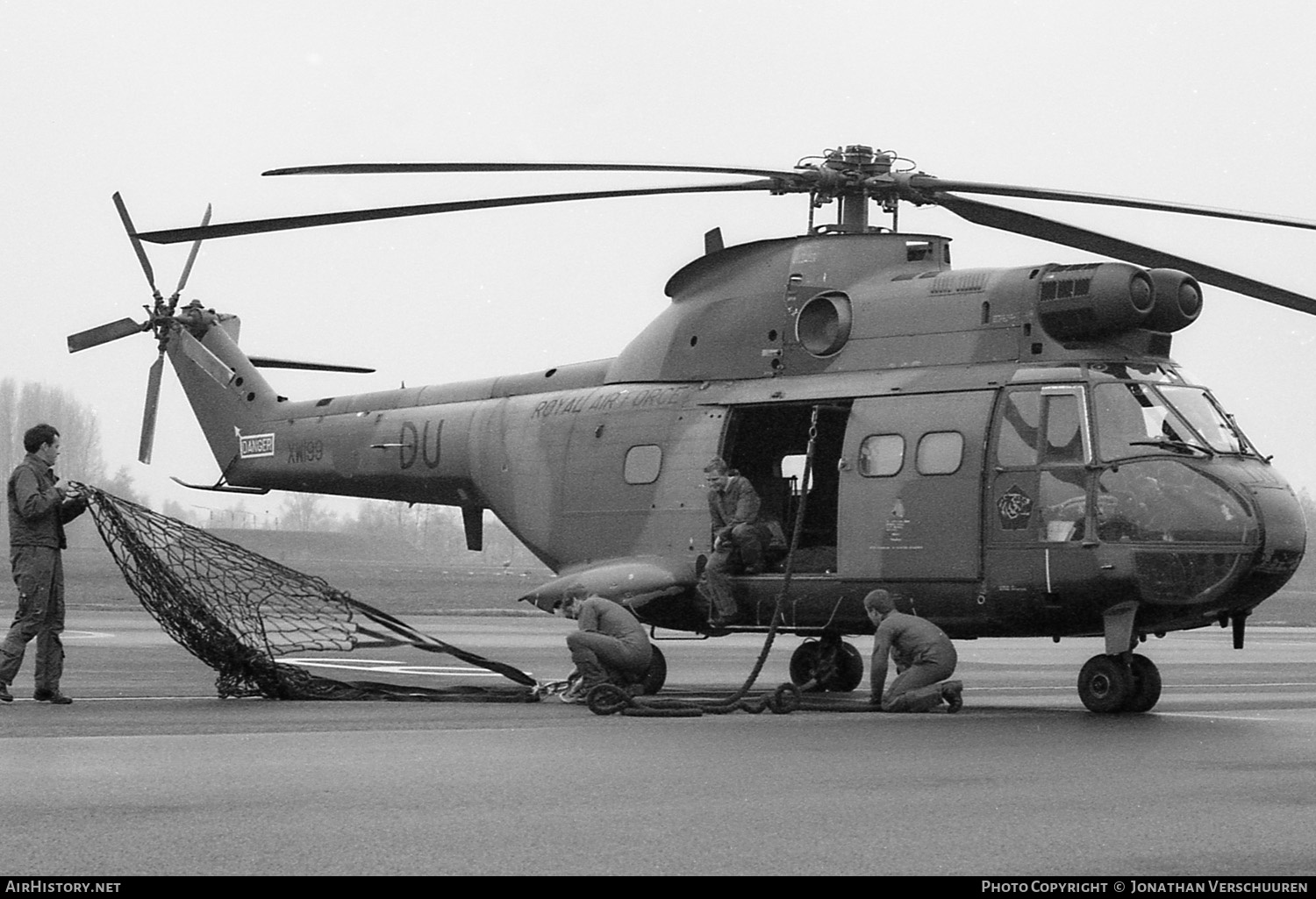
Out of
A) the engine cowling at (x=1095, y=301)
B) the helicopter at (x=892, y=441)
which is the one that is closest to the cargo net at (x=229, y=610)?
the helicopter at (x=892, y=441)

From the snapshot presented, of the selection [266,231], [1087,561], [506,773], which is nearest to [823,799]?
[506,773]

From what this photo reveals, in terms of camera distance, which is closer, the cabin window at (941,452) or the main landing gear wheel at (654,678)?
the cabin window at (941,452)

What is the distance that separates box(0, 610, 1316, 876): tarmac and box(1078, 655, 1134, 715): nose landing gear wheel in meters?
0.39

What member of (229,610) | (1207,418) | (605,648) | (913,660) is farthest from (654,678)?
(1207,418)

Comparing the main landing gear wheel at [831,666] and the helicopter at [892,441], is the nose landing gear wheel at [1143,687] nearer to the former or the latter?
the helicopter at [892,441]

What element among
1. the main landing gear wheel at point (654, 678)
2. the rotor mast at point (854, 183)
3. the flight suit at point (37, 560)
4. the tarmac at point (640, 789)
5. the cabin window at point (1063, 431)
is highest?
the rotor mast at point (854, 183)

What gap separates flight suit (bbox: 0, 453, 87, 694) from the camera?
15.3m

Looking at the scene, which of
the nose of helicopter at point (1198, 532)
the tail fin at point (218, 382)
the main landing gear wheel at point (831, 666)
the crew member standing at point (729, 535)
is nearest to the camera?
the nose of helicopter at point (1198, 532)

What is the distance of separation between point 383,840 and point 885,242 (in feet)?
37.8

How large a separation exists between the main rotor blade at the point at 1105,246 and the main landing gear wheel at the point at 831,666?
450 cm

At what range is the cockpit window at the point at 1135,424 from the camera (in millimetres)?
15383

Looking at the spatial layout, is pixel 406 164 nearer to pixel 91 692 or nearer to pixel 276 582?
pixel 276 582

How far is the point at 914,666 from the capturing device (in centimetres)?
1571

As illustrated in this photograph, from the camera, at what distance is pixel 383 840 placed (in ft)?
25.0
